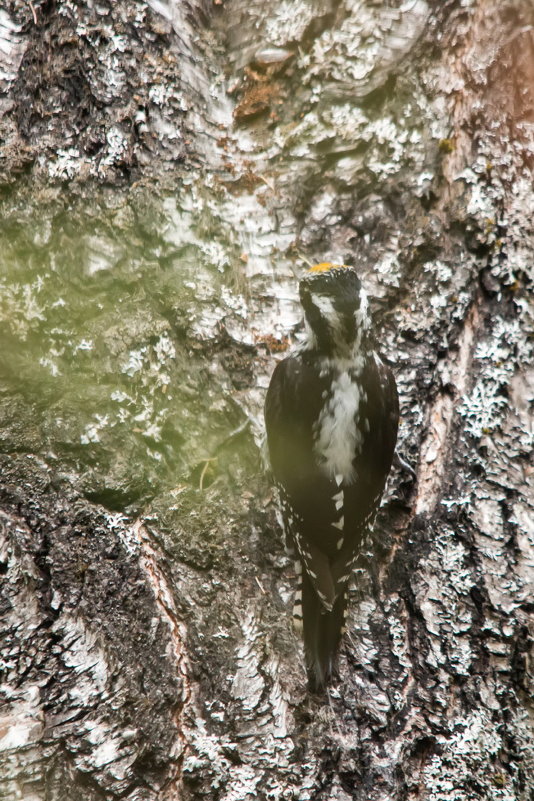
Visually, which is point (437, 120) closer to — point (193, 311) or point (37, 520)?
point (193, 311)

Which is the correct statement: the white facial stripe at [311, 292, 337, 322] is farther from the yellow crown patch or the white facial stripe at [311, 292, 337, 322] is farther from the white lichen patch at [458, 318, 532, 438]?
the white lichen patch at [458, 318, 532, 438]

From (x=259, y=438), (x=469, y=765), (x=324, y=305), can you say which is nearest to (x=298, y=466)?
(x=259, y=438)

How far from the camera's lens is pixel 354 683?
1.91 m

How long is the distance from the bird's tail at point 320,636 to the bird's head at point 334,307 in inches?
31.8

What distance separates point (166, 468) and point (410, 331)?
2.88 feet

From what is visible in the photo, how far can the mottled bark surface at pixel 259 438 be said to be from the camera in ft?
5.96

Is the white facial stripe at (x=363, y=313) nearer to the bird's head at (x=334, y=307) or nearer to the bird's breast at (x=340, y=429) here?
the bird's head at (x=334, y=307)

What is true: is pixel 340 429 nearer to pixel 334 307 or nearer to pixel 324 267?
pixel 334 307

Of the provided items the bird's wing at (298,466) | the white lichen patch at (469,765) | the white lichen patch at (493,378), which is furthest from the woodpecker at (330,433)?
the white lichen patch at (469,765)

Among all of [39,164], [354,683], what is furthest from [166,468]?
[39,164]

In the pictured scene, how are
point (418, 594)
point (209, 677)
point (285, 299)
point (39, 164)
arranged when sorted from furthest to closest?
point (285, 299) < point (39, 164) < point (418, 594) < point (209, 677)

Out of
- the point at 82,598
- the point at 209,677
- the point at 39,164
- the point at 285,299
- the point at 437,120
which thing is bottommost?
the point at 209,677

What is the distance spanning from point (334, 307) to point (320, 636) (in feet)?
3.13

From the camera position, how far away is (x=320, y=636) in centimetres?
193
